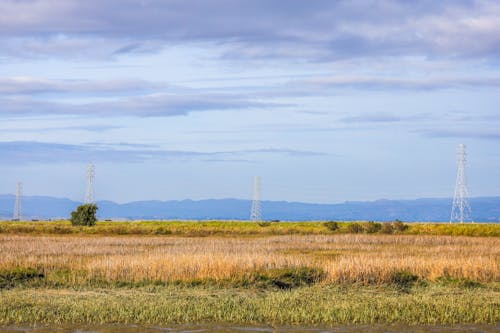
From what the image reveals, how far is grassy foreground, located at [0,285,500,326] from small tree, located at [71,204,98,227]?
254 feet

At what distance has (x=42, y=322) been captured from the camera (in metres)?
19.3

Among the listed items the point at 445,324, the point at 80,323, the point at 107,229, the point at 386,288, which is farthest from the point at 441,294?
the point at 107,229

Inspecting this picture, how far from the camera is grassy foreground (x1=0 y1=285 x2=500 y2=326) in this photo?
778 inches

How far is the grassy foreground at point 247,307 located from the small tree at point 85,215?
254 feet

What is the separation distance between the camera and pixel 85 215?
10094cm

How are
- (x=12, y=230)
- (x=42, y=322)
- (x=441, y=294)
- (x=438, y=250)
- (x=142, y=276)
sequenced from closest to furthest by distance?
(x=42, y=322), (x=441, y=294), (x=142, y=276), (x=438, y=250), (x=12, y=230)

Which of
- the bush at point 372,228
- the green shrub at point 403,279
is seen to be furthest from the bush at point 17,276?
the bush at point 372,228

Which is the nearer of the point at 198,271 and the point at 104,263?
the point at 198,271

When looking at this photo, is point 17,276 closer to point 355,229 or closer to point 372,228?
point 372,228

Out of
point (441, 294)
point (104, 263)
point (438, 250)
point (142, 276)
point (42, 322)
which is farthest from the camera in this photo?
point (438, 250)

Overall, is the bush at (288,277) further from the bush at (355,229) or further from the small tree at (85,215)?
the small tree at (85,215)

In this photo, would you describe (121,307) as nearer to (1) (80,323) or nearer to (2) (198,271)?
(1) (80,323)

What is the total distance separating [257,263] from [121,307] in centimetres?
1117

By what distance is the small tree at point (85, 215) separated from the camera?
10094cm
